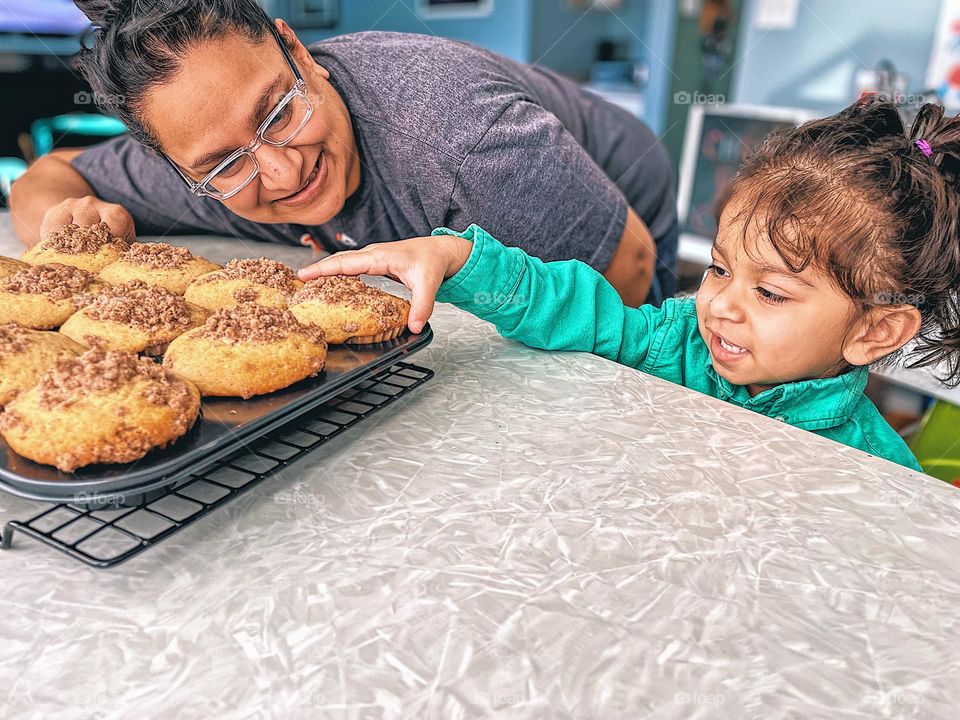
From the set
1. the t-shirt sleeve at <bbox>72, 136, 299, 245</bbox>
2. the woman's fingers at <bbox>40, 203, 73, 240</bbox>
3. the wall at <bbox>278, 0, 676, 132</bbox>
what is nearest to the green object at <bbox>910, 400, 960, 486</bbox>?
the t-shirt sleeve at <bbox>72, 136, 299, 245</bbox>

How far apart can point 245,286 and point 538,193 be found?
0.54 m

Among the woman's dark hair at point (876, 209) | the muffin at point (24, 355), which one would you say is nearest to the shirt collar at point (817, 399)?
the woman's dark hair at point (876, 209)

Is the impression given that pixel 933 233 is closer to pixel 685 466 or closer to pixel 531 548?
pixel 685 466

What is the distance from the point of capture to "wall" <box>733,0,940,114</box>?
3359mm

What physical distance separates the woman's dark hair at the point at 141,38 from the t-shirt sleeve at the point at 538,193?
437 millimetres

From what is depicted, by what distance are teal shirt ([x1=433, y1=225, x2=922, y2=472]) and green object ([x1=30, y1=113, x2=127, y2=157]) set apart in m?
4.13

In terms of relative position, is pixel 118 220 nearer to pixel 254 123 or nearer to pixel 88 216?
pixel 88 216

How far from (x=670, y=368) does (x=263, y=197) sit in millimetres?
786

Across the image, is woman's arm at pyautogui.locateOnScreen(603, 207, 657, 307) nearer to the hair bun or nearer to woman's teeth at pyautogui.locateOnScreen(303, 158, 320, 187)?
woman's teeth at pyautogui.locateOnScreen(303, 158, 320, 187)

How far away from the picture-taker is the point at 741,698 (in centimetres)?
49

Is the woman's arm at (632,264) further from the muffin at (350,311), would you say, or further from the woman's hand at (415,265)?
the muffin at (350,311)

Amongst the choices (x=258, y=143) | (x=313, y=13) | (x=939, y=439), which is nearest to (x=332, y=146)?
(x=258, y=143)

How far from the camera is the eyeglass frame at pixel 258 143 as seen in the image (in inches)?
44.0

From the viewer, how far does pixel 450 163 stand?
4.22ft
